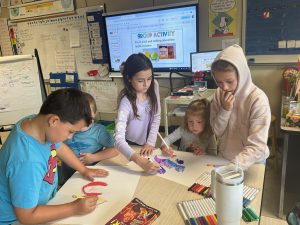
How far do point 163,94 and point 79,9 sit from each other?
1581mm

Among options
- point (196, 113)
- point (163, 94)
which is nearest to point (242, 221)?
point (196, 113)

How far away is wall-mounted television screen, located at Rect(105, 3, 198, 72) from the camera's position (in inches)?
113

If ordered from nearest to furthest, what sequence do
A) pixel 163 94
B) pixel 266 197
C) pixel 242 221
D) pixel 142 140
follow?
pixel 242 221, pixel 142 140, pixel 266 197, pixel 163 94

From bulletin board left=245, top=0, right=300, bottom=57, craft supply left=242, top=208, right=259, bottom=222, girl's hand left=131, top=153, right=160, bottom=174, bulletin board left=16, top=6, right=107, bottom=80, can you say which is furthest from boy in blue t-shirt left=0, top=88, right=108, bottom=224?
bulletin board left=16, top=6, right=107, bottom=80

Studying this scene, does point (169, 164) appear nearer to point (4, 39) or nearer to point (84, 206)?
point (84, 206)

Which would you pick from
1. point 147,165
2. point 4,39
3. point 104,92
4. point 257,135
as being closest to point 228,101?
point 257,135

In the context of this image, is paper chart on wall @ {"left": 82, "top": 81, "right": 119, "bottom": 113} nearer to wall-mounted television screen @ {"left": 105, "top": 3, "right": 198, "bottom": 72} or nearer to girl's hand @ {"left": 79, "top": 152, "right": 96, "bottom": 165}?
wall-mounted television screen @ {"left": 105, "top": 3, "right": 198, "bottom": 72}

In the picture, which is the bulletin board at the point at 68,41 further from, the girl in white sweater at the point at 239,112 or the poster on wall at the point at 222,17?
the girl in white sweater at the point at 239,112

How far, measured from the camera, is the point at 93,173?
120 centimetres

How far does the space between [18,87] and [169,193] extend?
7.95ft

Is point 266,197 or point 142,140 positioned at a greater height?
point 142,140

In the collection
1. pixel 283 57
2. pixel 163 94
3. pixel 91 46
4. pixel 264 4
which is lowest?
pixel 163 94

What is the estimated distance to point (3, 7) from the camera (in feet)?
13.5

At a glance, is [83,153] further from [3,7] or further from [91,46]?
[3,7]
